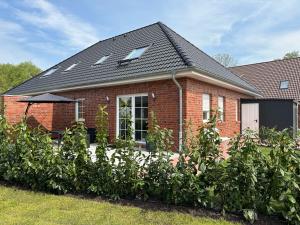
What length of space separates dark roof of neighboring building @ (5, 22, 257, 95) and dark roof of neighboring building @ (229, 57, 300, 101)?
6.67 meters

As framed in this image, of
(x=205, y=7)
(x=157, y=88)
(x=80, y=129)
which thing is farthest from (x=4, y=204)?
(x=205, y=7)

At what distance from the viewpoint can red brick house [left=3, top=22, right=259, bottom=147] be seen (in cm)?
1011

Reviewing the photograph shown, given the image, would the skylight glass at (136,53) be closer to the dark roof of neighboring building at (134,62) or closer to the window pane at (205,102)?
the dark roof of neighboring building at (134,62)

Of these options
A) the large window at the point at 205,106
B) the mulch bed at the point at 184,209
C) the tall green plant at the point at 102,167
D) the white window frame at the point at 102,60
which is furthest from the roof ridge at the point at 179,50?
the mulch bed at the point at 184,209

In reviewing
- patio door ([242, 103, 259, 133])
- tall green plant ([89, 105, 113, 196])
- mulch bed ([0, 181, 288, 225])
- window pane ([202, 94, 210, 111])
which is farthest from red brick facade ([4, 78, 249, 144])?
mulch bed ([0, 181, 288, 225])

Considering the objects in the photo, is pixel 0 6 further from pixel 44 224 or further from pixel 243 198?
pixel 243 198

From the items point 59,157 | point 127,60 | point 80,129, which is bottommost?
point 59,157

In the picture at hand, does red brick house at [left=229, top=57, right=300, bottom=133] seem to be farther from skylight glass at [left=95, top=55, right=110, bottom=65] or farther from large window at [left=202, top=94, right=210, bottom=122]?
skylight glass at [left=95, top=55, right=110, bottom=65]

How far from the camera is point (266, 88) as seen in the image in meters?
22.0

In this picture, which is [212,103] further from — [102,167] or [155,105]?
[102,167]

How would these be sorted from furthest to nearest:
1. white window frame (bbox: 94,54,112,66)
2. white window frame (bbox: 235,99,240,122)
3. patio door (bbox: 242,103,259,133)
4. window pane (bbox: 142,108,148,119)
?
patio door (bbox: 242,103,259,133) → white window frame (bbox: 235,99,240,122) → white window frame (bbox: 94,54,112,66) → window pane (bbox: 142,108,148,119)

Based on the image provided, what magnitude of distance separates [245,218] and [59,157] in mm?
3403

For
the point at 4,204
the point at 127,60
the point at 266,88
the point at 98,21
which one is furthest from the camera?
the point at 266,88

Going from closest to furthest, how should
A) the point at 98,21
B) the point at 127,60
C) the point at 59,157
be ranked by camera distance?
the point at 59,157, the point at 127,60, the point at 98,21
